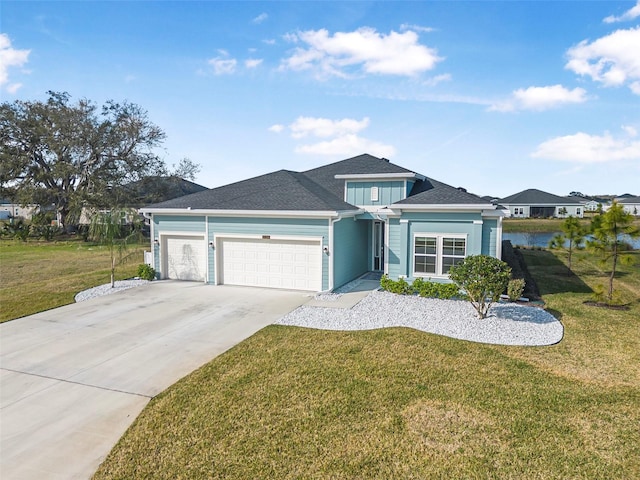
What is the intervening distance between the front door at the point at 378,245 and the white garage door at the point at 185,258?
706 centimetres

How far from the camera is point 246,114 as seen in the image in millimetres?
19766

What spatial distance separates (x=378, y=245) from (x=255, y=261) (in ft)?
18.4

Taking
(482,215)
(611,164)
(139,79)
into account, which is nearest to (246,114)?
(139,79)

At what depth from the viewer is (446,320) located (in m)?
10.2

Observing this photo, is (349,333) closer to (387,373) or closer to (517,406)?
(387,373)

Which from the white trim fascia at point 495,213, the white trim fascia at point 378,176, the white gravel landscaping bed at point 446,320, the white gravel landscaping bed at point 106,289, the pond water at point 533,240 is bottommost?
the white gravel landscaping bed at point 446,320

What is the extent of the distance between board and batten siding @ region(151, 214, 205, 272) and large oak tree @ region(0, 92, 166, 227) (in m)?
20.7

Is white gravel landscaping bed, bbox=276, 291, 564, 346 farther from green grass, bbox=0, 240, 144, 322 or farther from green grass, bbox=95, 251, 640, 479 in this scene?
green grass, bbox=0, 240, 144, 322

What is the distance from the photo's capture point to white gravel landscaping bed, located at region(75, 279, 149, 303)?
509 inches

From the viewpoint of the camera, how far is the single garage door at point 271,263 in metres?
13.5

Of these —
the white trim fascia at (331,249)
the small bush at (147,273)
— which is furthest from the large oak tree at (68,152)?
the white trim fascia at (331,249)

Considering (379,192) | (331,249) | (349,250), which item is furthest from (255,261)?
(379,192)

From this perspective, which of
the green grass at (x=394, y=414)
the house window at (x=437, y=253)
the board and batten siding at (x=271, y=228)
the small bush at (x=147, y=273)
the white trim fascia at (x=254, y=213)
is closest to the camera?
the green grass at (x=394, y=414)

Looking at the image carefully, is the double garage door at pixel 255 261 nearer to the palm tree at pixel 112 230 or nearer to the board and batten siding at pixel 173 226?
the board and batten siding at pixel 173 226
